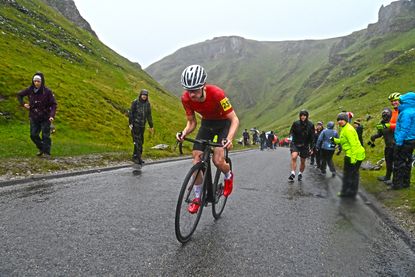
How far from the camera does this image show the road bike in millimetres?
4781

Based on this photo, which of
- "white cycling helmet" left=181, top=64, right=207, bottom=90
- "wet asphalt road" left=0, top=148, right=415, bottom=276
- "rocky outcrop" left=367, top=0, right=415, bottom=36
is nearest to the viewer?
"wet asphalt road" left=0, top=148, right=415, bottom=276

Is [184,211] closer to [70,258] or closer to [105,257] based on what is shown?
[105,257]

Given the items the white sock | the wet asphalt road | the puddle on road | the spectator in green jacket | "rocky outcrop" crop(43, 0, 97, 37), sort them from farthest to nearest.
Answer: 1. "rocky outcrop" crop(43, 0, 97, 37)
2. the spectator in green jacket
3. the puddle on road
4. the white sock
5. the wet asphalt road

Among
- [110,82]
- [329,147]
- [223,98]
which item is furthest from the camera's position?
[110,82]

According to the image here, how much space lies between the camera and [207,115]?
6.05m

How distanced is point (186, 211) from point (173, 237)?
0.43 m

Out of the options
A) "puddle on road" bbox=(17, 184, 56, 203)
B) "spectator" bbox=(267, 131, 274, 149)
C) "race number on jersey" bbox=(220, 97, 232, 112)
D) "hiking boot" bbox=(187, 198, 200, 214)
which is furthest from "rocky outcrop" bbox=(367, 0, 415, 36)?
"hiking boot" bbox=(187, 198, 200, 214)

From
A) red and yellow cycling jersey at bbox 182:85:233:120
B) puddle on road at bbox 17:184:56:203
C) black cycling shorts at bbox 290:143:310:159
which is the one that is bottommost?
puddle on road at bbox 17:184:56:203

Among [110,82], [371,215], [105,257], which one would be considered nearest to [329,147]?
[371,215]

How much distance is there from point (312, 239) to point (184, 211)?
214 centimetres

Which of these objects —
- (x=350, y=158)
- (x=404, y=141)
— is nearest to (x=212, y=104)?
(x=350, y=158)

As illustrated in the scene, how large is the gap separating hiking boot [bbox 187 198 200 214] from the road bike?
1.7 inches

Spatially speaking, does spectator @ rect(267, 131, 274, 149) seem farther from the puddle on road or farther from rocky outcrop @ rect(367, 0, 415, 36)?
rocky outcrop @ rect(367, 0, 415, 36)

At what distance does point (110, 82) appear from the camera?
5316cm
